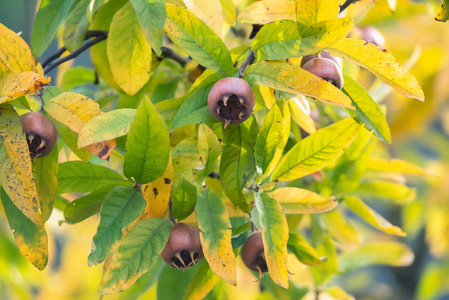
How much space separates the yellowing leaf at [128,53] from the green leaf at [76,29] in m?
0.06

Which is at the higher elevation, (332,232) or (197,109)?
(197,109)

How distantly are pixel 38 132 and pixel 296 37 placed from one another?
340 mm

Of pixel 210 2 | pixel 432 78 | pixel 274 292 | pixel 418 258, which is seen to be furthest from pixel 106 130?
pixel 418 258

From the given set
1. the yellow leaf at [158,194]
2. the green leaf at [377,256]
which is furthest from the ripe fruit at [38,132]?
the green leaf at [377,256]

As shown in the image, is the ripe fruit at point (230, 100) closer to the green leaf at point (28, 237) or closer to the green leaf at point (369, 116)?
the green leaf at point (369, 116)

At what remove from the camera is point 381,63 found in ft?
2.08

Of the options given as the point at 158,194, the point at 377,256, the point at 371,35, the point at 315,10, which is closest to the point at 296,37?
the point at 315,10

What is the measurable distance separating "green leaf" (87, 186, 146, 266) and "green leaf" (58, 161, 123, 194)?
0.42 feet

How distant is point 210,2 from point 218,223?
304 millimetres

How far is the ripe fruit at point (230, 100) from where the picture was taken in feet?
1.96

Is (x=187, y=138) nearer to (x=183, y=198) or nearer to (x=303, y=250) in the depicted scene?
(x=183, y=198)

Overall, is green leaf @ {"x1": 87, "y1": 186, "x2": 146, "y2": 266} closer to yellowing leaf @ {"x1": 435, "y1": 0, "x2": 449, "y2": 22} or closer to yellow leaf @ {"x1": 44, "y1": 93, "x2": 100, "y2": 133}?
yellow leaf @ {"x1": 44, "y1": 93, "x2": 100, "y2": 133}

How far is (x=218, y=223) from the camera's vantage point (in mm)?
637

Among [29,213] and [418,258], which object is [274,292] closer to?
[29,213]
